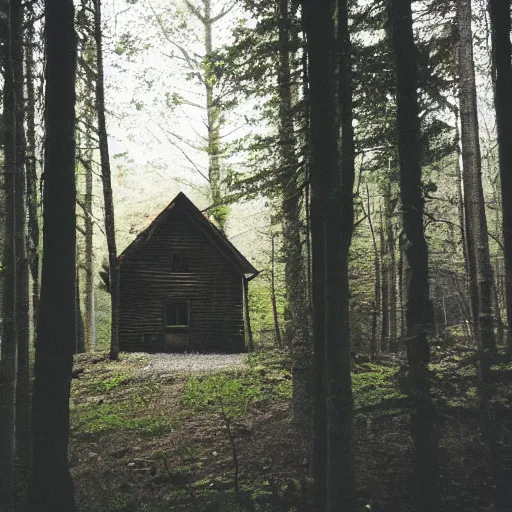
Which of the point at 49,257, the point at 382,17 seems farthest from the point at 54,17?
the point at 382,17

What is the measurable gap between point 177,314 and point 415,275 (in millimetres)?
17996

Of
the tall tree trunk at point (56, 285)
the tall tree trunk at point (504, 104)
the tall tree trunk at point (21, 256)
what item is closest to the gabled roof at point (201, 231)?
the tall tree trunk at point (21, 256)

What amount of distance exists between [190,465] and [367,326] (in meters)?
17.7

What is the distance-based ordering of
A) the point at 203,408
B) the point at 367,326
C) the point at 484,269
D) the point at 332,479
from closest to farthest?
1. the point at 332,479
2. the point at 484,269
3. the point at 203,408
4. the point at 367,326

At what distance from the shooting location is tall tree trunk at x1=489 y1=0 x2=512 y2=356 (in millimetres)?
7008

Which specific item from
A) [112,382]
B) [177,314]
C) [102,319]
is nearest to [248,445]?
[112,382]

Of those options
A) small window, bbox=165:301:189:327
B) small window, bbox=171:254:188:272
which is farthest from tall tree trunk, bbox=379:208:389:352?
small window, bbox=171:254:188:272

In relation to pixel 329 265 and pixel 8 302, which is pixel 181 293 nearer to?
pixel 8 302

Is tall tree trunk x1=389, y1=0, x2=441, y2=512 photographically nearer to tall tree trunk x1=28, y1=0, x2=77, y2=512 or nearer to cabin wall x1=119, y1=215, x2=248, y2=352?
tall tree trunk x1=28, y1=0, x2=77, y2=512

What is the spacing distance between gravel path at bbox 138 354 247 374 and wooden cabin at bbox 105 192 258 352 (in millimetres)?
1729

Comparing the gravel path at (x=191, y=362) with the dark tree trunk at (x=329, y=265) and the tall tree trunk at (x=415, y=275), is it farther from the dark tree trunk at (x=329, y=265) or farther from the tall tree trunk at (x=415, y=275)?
the tall tree trunk at (x=415, y=275)

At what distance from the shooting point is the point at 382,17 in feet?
26.6

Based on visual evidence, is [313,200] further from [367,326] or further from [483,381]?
[367,326]

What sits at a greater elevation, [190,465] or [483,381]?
[483,381]
